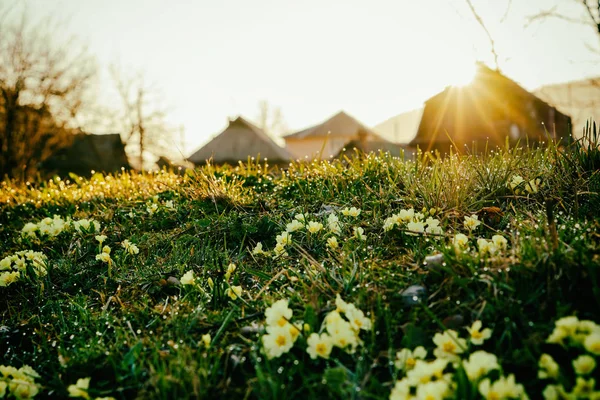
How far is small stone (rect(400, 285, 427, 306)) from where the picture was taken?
150 centimetres

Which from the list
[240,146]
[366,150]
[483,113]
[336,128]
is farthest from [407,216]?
[336,128]

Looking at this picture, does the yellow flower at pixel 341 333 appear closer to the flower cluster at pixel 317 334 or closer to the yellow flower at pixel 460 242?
the flower cluster at pixel 317 334

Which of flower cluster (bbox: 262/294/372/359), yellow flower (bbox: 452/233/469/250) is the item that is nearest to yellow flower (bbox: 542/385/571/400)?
flower cluster (bbox: 262/294/372/359)

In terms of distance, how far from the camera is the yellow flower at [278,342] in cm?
128

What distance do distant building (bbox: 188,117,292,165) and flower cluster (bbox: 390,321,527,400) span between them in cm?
2785

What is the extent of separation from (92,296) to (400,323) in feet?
5.55

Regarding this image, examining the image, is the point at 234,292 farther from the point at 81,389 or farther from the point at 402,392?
the point at 402,392

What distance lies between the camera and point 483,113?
21.7 metres

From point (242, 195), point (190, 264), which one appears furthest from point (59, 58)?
point (190, 264)

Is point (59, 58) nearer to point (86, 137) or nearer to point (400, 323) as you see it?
point (86, 137)

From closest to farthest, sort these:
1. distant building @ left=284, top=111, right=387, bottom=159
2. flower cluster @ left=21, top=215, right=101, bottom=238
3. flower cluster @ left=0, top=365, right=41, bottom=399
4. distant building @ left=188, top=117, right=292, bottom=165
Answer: flower cluster @ left=0, top=365, right=41, bottom=399, flower cluster @ left=21, top=215, right=101, bottom=238, distant building @ left=188, top=117, right=292, bottom=165, distant building @ left=284, top=111, right=387, bottom=159

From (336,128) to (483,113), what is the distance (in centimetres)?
3040

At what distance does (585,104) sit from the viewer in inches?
338

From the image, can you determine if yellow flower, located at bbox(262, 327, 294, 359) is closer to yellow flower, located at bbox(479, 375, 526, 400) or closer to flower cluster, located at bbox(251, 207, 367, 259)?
yellow flower, located at bbox(479, 375, 526, 400)
